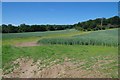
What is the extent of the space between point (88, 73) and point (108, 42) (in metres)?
5.61

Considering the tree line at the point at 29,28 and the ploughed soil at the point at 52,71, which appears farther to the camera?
the tree line at the point at 29,28

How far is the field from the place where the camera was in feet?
18.0

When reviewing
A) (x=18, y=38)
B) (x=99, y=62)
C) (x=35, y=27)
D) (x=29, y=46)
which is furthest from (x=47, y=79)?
(x=29, y=46)

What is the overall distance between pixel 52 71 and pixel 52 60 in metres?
0.99

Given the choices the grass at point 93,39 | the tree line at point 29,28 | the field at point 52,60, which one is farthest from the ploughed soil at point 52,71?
the grass at point 93,39

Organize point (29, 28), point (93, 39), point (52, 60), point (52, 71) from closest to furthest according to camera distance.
→ 1. point (52, 71)
2. point (52, 60)
3. point (29, 28)
4. point (93, 39)

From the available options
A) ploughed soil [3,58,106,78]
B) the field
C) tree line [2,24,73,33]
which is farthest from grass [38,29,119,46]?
ploughed soil [3,58,106,78]

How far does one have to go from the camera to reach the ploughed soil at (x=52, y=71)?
525 cm

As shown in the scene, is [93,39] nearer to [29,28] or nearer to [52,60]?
[29,28]

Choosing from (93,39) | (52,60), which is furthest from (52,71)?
(93,39)

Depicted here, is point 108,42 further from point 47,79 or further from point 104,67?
point 47,79

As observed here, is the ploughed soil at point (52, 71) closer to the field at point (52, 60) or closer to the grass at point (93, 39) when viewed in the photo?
the field at point (52, 60)

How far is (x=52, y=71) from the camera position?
19.2ft

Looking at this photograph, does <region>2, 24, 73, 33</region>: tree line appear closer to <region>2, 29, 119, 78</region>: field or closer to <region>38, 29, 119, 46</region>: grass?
<region>2, 29, 119, 78</region>: field
